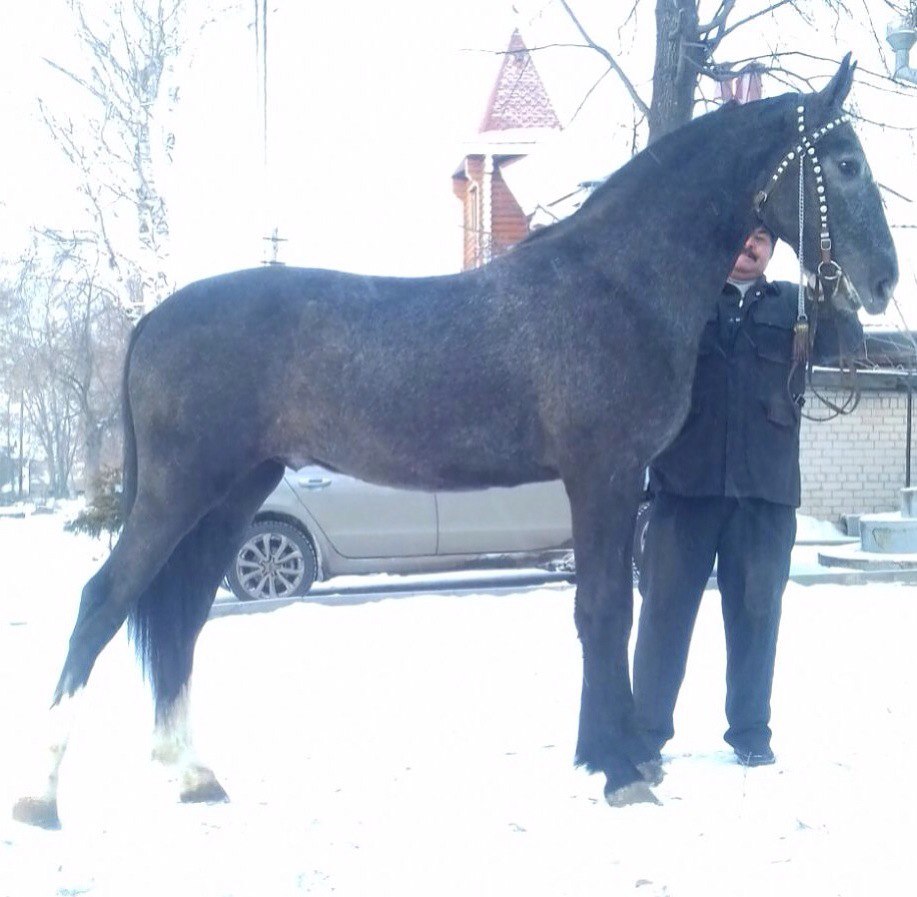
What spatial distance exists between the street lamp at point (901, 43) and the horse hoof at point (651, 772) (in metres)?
6.01

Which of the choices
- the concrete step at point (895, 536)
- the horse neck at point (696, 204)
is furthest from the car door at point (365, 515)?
the horse neck at point (696, 204)

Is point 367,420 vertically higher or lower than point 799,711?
higher

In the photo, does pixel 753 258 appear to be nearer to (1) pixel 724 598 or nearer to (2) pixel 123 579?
(1) pixel 724 598

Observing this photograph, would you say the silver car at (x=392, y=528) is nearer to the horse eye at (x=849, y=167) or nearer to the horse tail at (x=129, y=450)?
the horse tail at (x=129, y=450)

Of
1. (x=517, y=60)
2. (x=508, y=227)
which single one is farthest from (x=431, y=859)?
(x=508, y=227)

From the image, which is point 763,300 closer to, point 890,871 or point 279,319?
point 279,319

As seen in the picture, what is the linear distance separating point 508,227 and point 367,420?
23.3 m

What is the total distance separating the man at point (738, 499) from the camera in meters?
4.54

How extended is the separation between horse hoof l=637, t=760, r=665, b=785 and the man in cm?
16

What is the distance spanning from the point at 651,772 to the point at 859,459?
15737 millimetres

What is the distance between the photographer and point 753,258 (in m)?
4.72

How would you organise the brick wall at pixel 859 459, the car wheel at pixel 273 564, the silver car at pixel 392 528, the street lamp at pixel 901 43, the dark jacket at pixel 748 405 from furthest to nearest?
the brick wall at pixel 859 459 < the silver car at pixel 392 528 < the car wheel at pixel 273 564 < the street lamp at pixel 901 43 < the dark jacket at pixel 748 405

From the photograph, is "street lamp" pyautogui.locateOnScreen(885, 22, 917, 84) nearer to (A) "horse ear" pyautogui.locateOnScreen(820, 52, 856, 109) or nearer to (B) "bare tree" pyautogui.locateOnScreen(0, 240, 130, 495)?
(A) "horse ear" pyautogui.locateOnScreen(820, 52, 856, 109)

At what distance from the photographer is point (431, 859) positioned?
11.9ft
